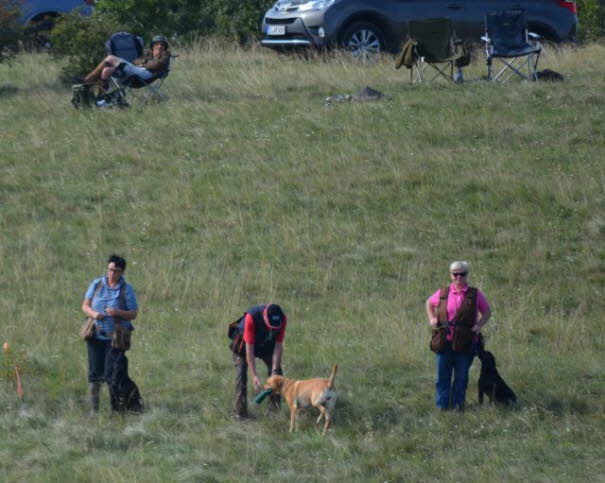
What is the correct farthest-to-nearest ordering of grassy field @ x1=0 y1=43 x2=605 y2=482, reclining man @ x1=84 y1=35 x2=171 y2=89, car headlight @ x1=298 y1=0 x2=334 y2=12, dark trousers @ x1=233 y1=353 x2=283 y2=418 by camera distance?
1. car headlight @ x1=298 y1=0 x2=334 y2=12
2. reclining man @ x1=84 y1=35 x2=171 y2=89
3. dark trousers @ x1=233 y1=353 x2=283 y2=418
4. grassy field @ x1=0 y1=43 x2=605 y2=482

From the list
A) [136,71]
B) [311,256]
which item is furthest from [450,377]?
[136,71]

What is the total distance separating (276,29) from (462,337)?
38.9 ft

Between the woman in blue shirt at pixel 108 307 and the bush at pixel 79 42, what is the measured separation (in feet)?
34.1

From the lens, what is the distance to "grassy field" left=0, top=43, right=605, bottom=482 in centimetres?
897

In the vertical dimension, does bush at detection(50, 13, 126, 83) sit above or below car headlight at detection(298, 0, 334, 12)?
below

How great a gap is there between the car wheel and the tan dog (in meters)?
11.7

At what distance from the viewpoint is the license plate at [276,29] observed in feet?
66.6

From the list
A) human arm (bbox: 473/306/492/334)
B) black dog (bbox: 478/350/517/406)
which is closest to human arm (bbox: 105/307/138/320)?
human arm (bbox: 473/306/492/334)

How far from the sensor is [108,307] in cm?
945

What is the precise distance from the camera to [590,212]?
14.3 metres

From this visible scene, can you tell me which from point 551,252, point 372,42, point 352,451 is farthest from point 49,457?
point 372,42

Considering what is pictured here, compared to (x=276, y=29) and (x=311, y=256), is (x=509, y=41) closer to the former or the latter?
(x=276, y=29)

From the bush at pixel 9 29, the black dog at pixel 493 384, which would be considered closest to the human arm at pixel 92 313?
the black dog at pixel 493 384

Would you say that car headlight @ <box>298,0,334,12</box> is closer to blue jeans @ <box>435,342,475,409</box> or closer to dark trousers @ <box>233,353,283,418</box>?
blue jeans @ <box>435,342,475,409</box>
